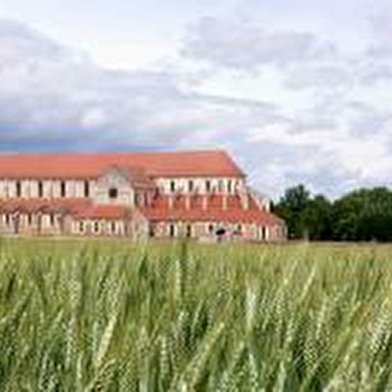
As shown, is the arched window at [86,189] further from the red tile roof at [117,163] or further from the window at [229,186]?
the window at [229,186]

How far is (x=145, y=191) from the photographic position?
404 ft

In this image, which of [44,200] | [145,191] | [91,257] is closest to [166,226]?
[145,191]

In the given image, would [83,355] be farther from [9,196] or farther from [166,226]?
[9,196]

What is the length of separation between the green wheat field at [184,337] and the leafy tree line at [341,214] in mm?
108693

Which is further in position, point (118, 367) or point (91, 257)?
point (91, 257)

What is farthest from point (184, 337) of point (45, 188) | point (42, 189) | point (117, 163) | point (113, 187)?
point (42, 189)

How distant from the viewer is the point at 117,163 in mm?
130875

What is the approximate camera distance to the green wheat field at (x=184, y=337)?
6.72ft

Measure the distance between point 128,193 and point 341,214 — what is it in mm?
18610

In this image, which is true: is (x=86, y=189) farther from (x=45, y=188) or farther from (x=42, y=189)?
(x=42, y=189)

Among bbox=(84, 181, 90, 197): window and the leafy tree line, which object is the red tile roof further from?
the leafy tree line

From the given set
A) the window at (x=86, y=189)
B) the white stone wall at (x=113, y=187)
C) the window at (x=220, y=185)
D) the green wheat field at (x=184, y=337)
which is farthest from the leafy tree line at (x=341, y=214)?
the green wheat field at (x=184, y=337)

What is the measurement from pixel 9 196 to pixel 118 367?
13328cm

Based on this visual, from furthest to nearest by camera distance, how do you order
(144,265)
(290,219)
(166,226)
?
(290,219) → (166,226) → (144,265)
